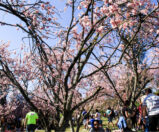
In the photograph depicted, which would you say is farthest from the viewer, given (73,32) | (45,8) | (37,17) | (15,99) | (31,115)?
(15,99)

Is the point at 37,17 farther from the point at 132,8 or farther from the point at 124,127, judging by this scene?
the point at 124,127

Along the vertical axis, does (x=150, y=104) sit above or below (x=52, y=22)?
below

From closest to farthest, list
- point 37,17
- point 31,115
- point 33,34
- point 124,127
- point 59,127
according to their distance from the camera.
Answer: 1. point 59,127
2. point 33,34
3. point 37,17
4. point 124,127
5. point 31,115

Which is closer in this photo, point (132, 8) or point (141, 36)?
point (132, 8)

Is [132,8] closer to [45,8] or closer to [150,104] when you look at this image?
[45,8]

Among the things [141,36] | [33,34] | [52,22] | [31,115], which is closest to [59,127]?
[33,34]

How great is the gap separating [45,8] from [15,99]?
1835 centimetres

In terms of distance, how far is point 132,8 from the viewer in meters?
3.43

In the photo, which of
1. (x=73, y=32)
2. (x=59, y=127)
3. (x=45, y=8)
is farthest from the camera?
(x=73, y=32)

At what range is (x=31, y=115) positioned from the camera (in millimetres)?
6777

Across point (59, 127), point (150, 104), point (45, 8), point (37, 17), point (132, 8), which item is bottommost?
point (59, 127)

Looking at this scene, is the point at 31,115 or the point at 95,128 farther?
the point at 31,115

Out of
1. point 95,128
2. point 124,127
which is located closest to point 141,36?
point 124,127

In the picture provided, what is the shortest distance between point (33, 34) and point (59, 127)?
2.14 m
